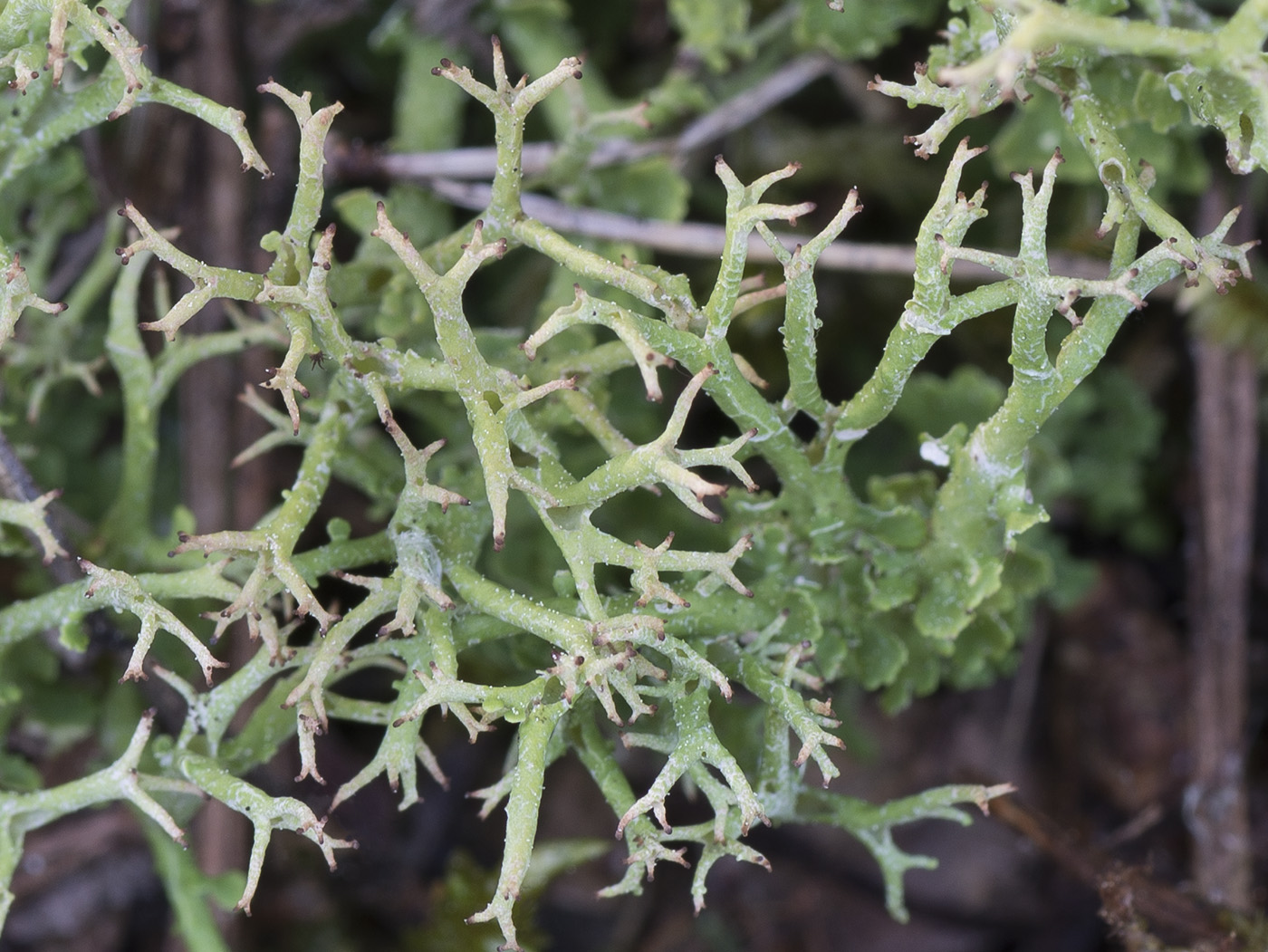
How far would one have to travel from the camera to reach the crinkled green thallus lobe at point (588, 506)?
115cm

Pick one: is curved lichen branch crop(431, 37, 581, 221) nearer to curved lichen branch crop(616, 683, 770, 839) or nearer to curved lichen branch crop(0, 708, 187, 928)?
curved lichen branch crop(616, 683, 770, 839)

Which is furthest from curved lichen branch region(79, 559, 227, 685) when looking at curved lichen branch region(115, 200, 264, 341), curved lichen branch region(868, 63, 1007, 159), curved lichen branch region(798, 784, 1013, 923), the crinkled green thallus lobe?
curved lichen branch region(868, 63, 1007, 159)

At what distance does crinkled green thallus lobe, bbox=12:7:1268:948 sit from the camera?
1.15 meters


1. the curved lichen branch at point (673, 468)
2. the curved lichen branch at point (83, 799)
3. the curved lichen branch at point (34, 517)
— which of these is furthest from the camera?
the curved lichen branch at point (34, 517)

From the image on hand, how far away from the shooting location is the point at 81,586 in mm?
1372

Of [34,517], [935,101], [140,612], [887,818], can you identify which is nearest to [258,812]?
[140,612]

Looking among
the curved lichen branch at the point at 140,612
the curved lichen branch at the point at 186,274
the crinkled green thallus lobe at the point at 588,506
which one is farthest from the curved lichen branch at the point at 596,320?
the curved lichen branch at the point at 140,612

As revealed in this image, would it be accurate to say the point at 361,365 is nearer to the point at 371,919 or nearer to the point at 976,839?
the point at 371,919

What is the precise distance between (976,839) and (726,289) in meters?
1.55

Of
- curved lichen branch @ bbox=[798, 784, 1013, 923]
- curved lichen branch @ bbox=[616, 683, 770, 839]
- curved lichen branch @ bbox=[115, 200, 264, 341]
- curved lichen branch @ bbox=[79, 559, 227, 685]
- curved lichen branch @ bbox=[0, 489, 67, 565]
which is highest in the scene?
curved lichen branch @ bbox=[115, 200, 264, 341]

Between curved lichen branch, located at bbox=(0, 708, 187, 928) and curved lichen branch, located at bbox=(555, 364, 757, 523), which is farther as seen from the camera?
curved lichen branch, located at bbox=(0, 708, 187, 928)

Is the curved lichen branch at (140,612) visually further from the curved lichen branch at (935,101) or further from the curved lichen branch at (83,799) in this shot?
the curved lichen branch at (935,101)

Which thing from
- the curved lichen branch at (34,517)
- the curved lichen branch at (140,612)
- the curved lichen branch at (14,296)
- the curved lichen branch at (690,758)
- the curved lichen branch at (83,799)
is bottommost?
the curved lichen branch at (690,758)

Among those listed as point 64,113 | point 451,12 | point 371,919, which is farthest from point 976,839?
point 64,113
